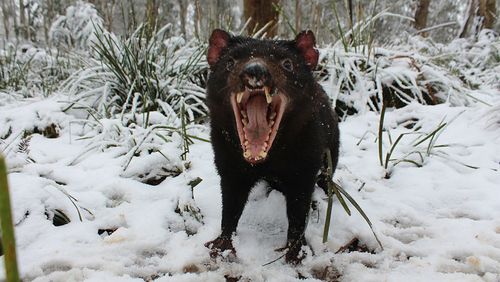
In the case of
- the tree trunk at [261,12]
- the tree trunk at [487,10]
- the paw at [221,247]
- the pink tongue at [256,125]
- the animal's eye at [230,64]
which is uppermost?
the tree trunk at [487,10]

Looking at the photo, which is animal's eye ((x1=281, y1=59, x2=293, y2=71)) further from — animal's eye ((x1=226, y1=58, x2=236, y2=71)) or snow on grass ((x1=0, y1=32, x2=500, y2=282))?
snow on grass ((x1=0, y1=32, x2=500, y2=282))

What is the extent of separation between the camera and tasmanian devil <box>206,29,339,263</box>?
1.77 metres

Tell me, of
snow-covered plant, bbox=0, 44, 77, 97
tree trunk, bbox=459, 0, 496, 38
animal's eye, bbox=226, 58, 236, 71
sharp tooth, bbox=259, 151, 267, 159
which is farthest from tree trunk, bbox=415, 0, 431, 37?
sharp tooth, bbox=259, 151, 267, 159

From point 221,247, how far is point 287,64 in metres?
0.90

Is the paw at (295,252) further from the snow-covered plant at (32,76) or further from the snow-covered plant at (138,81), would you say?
the snow-covered plant at (32,76)

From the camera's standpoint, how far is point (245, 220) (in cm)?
225

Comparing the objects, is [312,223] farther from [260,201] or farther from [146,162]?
[146,162]

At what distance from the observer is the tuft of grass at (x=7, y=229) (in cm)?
34

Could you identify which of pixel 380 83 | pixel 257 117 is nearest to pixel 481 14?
pixel 380 83

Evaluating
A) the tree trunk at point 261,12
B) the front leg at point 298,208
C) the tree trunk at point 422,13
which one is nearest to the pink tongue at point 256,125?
the front leg at point 298,208

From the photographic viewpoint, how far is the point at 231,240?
6.45 feet

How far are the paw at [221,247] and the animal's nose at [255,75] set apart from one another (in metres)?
0.76

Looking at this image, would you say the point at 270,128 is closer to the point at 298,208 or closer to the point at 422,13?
the point at 298,208

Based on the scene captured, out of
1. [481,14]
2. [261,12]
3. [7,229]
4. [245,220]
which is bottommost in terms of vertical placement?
[245,220]
